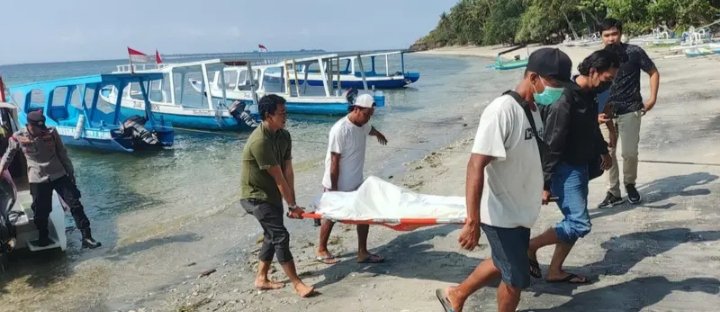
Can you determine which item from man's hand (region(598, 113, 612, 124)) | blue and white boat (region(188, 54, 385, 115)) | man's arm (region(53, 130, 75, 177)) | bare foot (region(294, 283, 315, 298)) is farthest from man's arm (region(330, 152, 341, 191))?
blue and white boat (region(188, 54, 385, 115))

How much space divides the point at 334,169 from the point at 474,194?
8.07 ft

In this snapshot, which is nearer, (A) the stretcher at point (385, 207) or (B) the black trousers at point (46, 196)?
(A) the stretcher at point (385, 207)

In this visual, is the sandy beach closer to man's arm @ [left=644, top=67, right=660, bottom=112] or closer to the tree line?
man's arm @ [left=644, top=67, right=660, bottom=112]

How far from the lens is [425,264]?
5520 millimetres

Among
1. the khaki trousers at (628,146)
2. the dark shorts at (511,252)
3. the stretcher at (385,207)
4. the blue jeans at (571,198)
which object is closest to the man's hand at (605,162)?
the blue jeans at (571,198)

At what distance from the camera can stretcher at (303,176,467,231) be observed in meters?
4.58

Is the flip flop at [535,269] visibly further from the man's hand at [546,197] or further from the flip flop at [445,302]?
the flip flop at [445,302]

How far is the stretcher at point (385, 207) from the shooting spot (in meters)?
4.58

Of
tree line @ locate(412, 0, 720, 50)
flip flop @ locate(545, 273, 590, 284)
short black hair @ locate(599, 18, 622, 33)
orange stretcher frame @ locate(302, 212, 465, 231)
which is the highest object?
tree line @ locate(412, 0, 720, 50)

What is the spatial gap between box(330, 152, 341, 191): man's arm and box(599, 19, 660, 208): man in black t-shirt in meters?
2.90

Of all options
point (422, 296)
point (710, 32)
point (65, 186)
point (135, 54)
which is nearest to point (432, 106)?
point (135, 54)

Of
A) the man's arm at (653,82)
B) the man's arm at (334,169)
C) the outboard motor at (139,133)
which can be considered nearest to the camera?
the man's arm at (334,169)

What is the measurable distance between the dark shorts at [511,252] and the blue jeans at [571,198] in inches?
35.5

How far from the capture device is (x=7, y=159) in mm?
7113
